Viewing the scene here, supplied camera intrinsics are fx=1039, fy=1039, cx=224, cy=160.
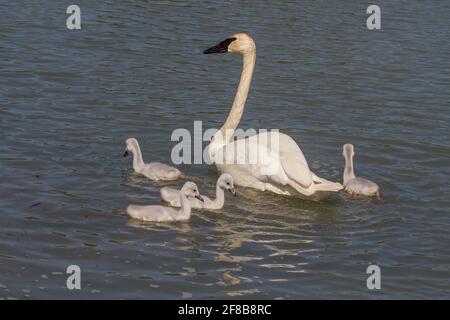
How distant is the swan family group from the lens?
10305 mm

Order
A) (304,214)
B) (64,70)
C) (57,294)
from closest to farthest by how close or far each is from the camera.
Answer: (57,294) < (304,214) < (64,70)

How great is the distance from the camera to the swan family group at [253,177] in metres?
10.3

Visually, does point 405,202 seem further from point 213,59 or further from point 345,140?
point 213,59

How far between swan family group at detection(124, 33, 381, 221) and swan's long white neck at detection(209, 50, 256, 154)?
1.3 inches

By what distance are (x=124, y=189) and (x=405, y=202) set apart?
3.04 metres

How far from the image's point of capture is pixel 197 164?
12430 millimetres

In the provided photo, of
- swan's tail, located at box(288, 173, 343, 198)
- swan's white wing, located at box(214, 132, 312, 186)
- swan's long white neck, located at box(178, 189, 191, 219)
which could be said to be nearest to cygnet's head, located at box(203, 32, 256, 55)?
swan's white wing, located at box(214, 132, 312, 186)

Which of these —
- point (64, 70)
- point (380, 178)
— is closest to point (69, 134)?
point (64, 70)

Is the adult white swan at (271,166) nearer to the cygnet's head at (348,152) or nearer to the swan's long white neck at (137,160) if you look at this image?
the cygnet's head at (348,152)

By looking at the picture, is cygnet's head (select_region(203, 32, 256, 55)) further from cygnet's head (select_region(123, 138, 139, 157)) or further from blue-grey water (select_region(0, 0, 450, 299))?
cygnet's head (select_region(123, 138, 139, 157))

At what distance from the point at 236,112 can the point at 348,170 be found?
1.70m

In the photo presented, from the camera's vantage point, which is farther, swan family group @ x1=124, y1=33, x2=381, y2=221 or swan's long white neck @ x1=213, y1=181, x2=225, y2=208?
swan's long white neck @ x1=213, y1=181, x2=225, y2=208

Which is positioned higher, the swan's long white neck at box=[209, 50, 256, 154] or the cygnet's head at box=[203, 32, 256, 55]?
the cygnet's head at box=[203, 32, 256, 55]

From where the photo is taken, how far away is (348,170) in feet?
38.5
